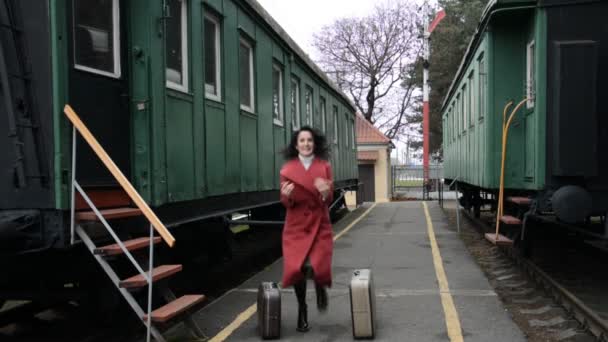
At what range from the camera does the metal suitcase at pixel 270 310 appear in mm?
5188

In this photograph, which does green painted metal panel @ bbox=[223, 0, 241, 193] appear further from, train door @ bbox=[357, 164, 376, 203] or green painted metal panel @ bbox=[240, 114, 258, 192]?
train door @ bbox=[357, 164, 376, 203]

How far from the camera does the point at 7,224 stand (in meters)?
4.38

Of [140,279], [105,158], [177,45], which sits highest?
[177,45]

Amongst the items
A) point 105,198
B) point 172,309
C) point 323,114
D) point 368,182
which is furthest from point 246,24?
point 368,182

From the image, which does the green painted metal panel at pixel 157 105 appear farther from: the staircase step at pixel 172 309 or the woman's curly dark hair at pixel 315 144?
the woman's curly dark hair at pixel 315 144

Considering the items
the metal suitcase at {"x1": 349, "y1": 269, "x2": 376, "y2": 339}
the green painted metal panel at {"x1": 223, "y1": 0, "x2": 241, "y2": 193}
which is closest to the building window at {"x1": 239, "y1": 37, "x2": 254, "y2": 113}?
the green painted metal panel at {"x1": 223, "y1": 0, "x2": 241, "y2": 193}

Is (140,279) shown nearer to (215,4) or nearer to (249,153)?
(215,4)

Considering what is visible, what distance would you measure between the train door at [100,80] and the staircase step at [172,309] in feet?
3.75

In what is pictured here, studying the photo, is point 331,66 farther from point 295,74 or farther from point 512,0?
point 512,0

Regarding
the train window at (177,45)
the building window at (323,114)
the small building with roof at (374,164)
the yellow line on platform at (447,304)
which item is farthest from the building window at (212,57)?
the small building with roof at (374,164)

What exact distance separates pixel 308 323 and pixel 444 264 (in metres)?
3.86

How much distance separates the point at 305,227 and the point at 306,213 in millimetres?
112

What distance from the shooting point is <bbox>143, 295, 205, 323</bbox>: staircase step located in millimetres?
4535

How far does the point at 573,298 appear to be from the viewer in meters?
6.16
